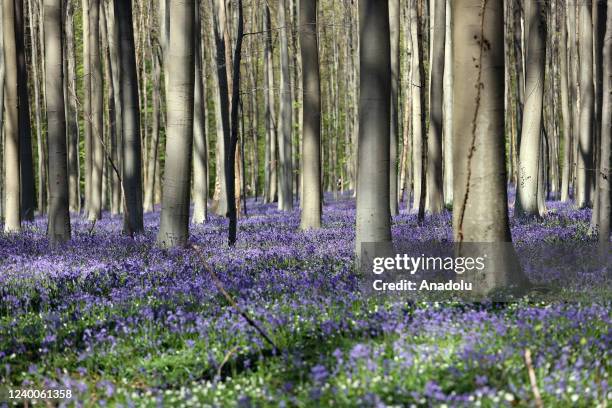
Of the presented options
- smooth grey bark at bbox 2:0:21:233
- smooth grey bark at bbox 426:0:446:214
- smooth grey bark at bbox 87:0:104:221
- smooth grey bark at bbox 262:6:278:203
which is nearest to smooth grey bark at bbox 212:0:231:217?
smooth grey bark at bbox 87:0:104:221

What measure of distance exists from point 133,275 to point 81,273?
0.73 m

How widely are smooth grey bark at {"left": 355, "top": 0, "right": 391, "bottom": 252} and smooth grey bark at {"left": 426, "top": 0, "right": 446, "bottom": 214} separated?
10.6 m

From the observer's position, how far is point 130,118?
15.4m

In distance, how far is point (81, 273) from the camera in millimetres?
9172

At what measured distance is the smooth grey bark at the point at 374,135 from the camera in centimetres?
927

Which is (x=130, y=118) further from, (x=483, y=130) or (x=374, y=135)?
(x=483, y=130)

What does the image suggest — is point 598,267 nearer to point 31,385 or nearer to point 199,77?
point 31,385

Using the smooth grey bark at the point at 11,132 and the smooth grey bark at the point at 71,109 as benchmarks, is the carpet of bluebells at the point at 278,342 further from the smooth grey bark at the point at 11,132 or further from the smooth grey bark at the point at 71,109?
the smooth grey bark at the point at 71,109

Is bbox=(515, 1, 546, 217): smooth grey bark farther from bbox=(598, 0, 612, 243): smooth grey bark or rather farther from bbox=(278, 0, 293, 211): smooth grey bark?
bbox=(278, 0, 293, 211): smooth grey bark

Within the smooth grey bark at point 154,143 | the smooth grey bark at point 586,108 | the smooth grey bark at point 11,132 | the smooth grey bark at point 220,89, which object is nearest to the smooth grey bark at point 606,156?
the smooth grey bark at point 586,108

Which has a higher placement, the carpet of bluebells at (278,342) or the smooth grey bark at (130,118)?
the smooth grey bark at (130,118)

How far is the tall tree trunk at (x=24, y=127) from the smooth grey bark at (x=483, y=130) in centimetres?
1324

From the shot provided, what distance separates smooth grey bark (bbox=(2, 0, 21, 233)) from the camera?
1616 centimetres

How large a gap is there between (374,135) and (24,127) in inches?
532
